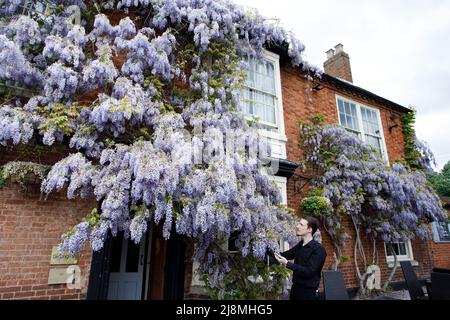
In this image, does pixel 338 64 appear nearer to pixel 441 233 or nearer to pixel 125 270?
pixel 441 233

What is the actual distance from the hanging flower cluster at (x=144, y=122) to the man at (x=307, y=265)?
919 millimetres

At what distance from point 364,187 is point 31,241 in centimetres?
750

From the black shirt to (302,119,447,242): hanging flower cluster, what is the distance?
3.90m

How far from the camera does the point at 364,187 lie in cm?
768

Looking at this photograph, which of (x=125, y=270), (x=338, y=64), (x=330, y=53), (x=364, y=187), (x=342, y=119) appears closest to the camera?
(x=125, y=270)

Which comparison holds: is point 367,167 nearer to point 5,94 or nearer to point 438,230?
point 438,230

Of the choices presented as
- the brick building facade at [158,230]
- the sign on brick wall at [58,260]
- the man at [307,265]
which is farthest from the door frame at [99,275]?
the man at [307,265]

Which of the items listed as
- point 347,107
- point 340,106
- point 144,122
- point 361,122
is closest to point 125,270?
point 144,122

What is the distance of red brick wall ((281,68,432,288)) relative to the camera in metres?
7.36

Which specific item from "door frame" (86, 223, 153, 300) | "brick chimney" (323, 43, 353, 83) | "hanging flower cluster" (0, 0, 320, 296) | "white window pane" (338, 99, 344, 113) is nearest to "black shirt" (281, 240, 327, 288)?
"hanging flower cluster" (0, 0, 320, 296)

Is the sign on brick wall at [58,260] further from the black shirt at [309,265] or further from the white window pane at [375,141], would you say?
the white window pane at [375,141]

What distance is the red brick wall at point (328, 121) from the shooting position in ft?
24.1

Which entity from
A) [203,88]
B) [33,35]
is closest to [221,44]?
[203,88]

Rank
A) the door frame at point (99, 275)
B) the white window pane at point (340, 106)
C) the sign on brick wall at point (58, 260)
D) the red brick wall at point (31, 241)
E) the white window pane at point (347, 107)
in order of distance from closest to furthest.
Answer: the red brick wall at point (31, 241), the sign on brick wall at point (58, 260), the door frame at point (99, 275), the white window pane at point (340, 106), the white window pane at point (347, 107)
